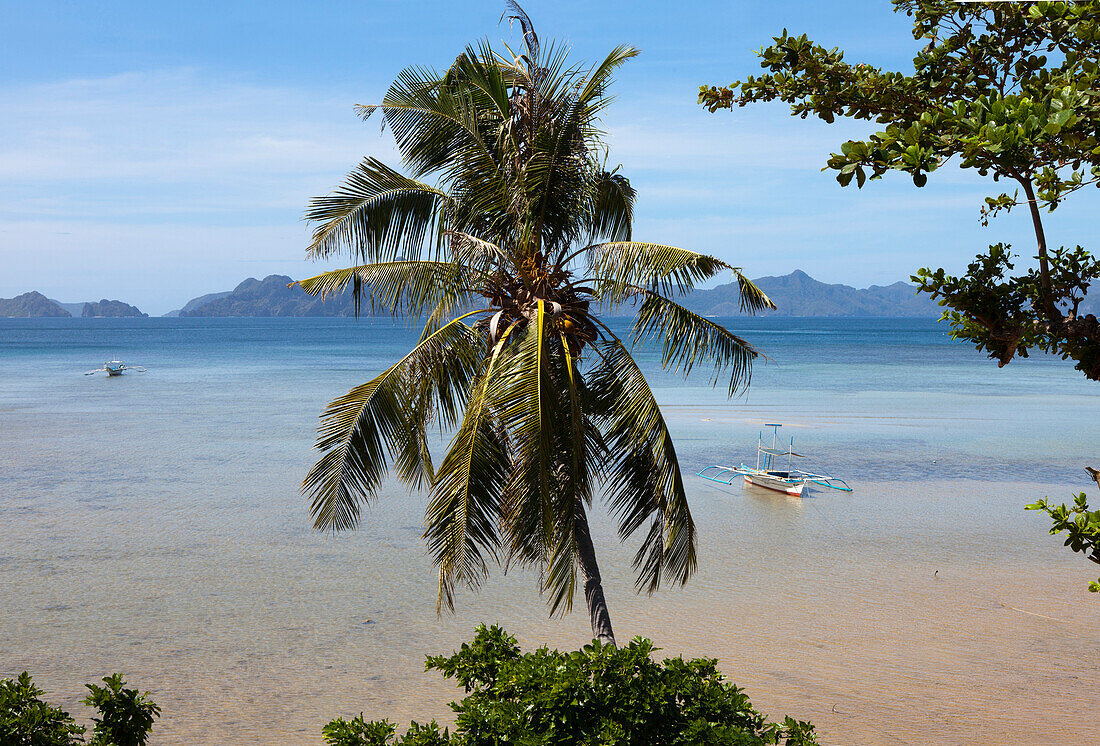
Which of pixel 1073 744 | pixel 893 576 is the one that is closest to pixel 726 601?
pixel 893 576

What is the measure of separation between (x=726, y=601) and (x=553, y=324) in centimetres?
779

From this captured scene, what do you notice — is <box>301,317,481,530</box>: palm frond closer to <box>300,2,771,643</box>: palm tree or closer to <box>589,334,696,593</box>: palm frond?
<box>300,2,771,643</box>: palm tree

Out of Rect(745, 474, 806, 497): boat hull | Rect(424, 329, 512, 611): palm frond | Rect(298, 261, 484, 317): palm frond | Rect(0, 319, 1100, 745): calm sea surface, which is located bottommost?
Rect(0, 319, 1100, 745): calm sea surface

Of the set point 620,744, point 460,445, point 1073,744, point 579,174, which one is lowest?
point 1073,744

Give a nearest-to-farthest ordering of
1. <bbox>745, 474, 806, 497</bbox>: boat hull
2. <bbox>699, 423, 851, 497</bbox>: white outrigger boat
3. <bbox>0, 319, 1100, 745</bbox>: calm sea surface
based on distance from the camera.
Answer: <bbox>0, 319, 1100, 745</bbox>: calm sea surface < <bbox>745, 474, 806, 497</bbox>: boat hull < <bbox>699, 423, 851, 497</bbox>: white outrigger boat

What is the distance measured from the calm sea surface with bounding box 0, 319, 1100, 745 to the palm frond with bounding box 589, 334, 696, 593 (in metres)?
3.73

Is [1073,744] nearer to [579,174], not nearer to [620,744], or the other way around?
[620,744]

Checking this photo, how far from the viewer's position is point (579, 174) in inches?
306

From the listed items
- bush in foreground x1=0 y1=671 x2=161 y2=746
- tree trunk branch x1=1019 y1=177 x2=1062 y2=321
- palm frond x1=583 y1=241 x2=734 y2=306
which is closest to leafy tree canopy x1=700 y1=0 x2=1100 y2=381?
tree trunk branch x1=1019 y1=177 x2=1062 y2=321

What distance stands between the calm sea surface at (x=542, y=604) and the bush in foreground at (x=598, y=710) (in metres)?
4.63

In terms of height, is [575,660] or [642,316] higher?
[642,316]

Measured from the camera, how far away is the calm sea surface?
33.6 ft

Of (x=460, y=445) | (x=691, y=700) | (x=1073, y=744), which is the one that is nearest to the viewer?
(x=691, y=700)

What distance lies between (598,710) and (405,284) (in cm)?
447
